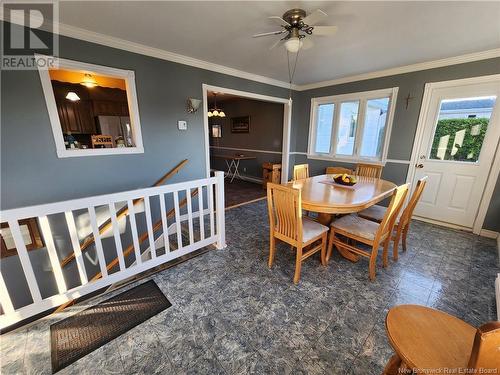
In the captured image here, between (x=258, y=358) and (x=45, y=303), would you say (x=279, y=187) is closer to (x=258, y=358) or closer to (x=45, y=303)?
(x=258, y=358)

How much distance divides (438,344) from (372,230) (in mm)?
1286

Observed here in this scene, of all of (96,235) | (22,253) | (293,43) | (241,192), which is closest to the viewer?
(22,253)

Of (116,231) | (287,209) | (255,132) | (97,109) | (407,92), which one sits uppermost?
(407,92)

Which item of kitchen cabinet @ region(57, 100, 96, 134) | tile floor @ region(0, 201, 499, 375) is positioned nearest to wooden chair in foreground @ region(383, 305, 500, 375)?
tile floor @ region(0, 201, 499, 375)

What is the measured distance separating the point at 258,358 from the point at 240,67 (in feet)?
12.6

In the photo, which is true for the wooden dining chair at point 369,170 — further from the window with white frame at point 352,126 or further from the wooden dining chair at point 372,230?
the wooden dining chair at point 372,230

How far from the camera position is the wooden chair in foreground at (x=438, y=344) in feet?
2.02

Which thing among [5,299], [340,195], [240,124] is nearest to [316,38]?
[340,195]

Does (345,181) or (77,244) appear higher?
(345,181)

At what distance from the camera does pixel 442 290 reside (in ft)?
6.12

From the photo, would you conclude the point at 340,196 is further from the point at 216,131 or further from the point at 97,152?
the point at 216,131

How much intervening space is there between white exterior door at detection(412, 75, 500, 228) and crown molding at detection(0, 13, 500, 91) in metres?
0.30

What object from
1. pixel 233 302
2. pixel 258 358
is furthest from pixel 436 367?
pixel 233 302

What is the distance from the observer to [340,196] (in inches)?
82.4
